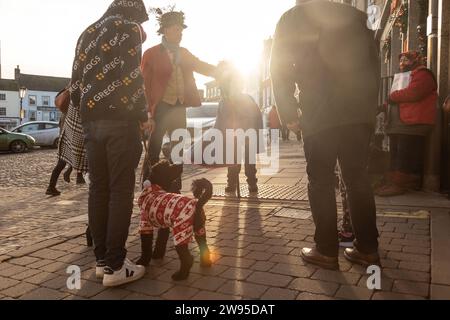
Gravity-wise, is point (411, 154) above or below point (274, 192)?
above

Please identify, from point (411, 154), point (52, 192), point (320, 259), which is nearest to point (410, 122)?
point (411, 154)

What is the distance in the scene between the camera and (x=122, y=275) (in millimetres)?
2742

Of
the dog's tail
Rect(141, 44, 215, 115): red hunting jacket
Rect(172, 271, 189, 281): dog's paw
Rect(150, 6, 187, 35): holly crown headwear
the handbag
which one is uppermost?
Rect(150, 6, 187, 35): holly crown headwear

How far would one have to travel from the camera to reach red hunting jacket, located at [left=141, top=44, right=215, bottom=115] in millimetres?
4066

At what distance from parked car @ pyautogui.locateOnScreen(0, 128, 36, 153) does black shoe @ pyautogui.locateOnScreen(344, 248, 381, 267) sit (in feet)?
62.9

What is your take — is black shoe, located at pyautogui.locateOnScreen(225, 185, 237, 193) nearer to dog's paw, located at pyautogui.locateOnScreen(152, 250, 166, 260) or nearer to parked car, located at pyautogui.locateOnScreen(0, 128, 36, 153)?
dog's paw, located at pyautogui.locateOnScreen(152, 250, 166, 260)

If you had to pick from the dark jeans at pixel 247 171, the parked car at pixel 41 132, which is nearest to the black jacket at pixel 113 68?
the dark jeans at pixel 247 171

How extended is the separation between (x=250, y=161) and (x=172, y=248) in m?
3.00

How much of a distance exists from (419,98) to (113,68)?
418 centimetres

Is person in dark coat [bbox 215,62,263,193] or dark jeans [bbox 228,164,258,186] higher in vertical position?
person in dark coat [bbox 215,62,263,193]

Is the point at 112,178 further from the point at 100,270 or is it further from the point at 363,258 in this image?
the point at 363,258

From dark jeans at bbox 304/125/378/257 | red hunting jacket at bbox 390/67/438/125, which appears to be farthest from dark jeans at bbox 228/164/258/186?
dark jeans at bbox 304/125/378/257

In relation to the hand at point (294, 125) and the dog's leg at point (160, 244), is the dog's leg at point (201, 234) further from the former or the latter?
the hand at point (294, 125)
